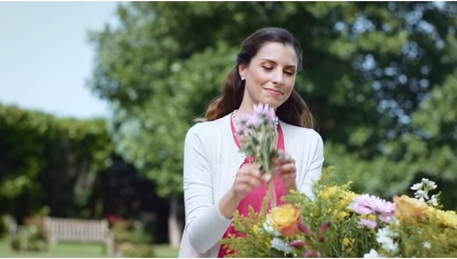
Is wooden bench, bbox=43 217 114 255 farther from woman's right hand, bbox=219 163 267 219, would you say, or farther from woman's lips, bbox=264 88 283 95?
woman's right hand, bbox=219 163 267 219

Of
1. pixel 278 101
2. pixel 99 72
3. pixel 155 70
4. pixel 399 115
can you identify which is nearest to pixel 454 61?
pixel 399 115

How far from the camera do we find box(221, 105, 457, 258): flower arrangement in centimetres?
141

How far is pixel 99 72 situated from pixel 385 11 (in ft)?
24.5

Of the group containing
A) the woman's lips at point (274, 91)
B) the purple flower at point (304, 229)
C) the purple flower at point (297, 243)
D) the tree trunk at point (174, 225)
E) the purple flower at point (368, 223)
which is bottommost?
the purple flower at point (297, 243)

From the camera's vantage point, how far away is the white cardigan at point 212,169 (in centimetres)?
166

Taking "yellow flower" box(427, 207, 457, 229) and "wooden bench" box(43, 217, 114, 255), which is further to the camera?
"wooden bench" box(43, 217, 114, 255)

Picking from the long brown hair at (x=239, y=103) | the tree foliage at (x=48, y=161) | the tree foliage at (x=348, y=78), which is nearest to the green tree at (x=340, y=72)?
the tree foliage at (x=348, y=78)

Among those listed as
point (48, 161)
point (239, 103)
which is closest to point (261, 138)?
point (239, 103)

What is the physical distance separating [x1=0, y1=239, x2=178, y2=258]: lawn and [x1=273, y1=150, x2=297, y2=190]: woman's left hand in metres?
14.2

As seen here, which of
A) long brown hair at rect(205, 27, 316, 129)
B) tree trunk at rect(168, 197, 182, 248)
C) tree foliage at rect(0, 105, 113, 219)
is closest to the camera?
long brown hair at rect(205, 27, 316, 129)

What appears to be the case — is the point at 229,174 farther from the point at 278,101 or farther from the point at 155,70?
the point at 155,70

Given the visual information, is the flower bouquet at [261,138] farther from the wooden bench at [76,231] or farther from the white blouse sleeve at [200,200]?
the wooden bench at [76,231]

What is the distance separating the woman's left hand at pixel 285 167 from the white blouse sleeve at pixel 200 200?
0.14 m

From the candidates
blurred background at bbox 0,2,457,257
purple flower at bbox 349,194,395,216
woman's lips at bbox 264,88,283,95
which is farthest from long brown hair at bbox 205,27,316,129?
blurred background at bbox 0,2,457,257
